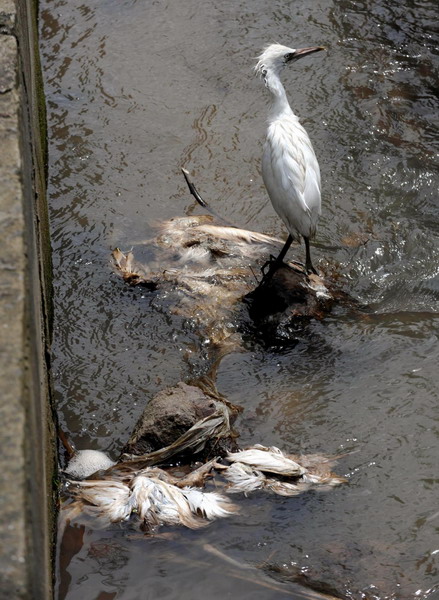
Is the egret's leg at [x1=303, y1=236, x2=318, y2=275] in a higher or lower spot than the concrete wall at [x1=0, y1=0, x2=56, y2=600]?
lower

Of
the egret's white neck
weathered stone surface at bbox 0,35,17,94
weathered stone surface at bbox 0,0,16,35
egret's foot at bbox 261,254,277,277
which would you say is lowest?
egret's foot at bbox 261,254,277,277

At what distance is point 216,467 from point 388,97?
3.21m

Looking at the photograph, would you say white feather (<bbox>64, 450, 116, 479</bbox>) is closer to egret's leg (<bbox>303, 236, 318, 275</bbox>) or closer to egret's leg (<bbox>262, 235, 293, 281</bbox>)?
egret's leg (<bbox>262, 235, 293, 281</bbox>)

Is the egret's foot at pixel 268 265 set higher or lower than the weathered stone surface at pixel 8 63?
lower

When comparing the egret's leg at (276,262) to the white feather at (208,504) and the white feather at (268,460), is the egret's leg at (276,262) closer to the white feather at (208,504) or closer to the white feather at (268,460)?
the white feather at (268,460)

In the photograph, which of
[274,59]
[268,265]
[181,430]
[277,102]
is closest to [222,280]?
[268,265]

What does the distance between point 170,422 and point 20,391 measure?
1.03 metres

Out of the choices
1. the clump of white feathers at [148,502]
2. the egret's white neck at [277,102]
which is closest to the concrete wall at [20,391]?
the clump of white feathers at [148,502]

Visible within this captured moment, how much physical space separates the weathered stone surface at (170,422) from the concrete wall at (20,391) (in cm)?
33

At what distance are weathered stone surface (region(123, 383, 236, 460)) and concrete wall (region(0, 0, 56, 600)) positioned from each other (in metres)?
0.33

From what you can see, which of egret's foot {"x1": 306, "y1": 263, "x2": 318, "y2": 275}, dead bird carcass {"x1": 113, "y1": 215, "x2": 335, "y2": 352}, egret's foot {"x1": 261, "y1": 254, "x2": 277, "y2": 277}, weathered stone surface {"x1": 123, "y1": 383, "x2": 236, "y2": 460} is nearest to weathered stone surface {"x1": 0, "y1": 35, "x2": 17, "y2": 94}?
dead bird carcass {"x1": 113, "y1": 215, "x2": 335, "y2": 352}

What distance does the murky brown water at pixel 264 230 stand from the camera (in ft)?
8.79

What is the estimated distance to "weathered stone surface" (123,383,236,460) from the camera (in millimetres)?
2961

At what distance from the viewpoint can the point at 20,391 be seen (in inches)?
79.0
